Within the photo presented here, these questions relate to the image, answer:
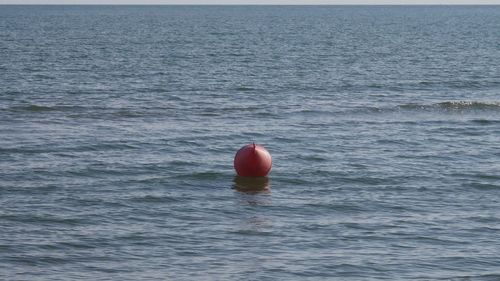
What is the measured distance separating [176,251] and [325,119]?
2077 cm

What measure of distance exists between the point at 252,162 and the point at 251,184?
68 centimetres

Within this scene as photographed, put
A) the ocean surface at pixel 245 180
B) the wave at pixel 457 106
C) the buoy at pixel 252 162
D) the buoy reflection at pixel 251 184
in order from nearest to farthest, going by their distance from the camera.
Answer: the ocean surface at pixel 245 180 → the buoy reflection at pixel 251 184 → the buoy at pixel 252 162 → the wave at pixel 457 106

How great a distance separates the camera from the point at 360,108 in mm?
47531

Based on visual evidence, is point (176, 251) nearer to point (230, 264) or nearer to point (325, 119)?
point (230, 264)

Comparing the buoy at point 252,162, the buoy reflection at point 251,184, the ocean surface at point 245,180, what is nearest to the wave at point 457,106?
the ocean surface at point 245,180

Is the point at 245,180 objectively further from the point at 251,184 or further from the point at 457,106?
the point at 457,106

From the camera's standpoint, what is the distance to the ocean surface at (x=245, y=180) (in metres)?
23.7

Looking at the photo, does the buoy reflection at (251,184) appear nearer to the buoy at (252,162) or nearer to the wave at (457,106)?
the buoy at (252,162)

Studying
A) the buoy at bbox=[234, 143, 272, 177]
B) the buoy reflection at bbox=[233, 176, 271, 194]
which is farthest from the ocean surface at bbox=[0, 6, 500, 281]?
the buoy at bbox=[234, 143, 272, 177]

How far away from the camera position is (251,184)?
31609 millimetres

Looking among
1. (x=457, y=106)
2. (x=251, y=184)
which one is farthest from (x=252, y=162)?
(x=457, y=106)

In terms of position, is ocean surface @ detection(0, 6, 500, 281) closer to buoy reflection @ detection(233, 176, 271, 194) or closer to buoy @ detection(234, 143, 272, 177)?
buoy reflection @ detection(233, 176, 271, 194)

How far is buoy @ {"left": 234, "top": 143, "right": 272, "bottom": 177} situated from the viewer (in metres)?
31.4

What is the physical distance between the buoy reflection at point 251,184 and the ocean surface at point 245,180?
113 mm
